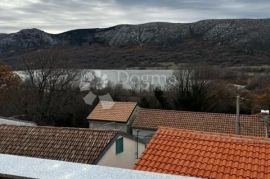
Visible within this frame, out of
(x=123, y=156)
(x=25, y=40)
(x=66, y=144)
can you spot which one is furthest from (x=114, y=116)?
(x=25, y=40)

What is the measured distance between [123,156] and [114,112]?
1381 centimetres

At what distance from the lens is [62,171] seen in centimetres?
246

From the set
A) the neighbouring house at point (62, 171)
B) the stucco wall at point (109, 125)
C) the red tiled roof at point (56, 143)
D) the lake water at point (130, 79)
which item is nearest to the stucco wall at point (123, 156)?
the red tiled roof at point (56, 143)

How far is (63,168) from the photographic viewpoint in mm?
2529

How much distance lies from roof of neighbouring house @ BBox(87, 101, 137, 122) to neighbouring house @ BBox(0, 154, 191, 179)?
2408 centimetres

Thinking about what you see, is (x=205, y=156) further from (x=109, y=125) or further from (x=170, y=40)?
(x=170, y=40)

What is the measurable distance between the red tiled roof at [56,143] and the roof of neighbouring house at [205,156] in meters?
3.76

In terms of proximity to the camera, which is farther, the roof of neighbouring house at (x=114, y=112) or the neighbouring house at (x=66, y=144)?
the roof of neighbouring house at (x=114, y=112)

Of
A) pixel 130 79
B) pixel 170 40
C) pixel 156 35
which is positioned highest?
pixel 156 35

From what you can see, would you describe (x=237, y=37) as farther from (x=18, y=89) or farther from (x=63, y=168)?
(x=63, y=168)

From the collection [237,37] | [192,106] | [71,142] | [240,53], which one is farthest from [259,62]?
[71,142]

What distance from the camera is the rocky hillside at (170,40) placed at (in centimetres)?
8131

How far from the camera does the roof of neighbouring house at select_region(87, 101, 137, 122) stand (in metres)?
27.2

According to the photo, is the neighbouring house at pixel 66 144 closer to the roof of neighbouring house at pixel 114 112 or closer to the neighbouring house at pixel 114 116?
the neighbouring house at pixel 114 116
